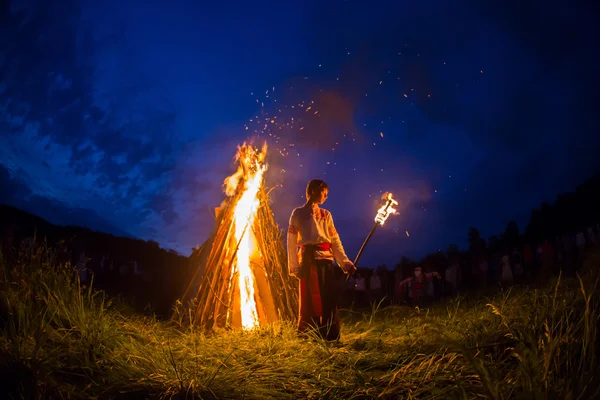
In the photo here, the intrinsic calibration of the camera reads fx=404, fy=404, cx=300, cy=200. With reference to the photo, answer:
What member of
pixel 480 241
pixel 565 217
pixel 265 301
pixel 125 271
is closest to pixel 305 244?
pixel 265 301

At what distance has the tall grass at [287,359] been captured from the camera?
2121 mm

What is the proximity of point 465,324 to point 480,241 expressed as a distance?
121 ft

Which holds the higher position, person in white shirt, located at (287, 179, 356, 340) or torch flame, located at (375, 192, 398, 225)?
torch flame, located at (375, 192, 398, 225)

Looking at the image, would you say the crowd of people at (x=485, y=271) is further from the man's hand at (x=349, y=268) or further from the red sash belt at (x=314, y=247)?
the red sash belt at (x=314, y=247)

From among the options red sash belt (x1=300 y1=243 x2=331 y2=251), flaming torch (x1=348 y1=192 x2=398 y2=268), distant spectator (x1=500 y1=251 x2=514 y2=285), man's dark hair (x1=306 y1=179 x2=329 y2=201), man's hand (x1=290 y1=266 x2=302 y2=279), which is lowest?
distant spectator (x1=500 y1=251 x2=514 y2=285)

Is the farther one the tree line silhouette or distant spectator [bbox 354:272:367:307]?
distant spectator [bbox 354:272:367:307]

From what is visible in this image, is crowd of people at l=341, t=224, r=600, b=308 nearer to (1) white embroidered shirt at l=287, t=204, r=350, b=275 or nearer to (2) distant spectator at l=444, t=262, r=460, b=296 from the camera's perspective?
(2) distant spectator at l=444, t=262, r=460, b=296

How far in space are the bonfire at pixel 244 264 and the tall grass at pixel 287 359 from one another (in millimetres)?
1125

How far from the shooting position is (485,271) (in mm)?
12320

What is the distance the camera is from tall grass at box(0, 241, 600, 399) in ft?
6.96

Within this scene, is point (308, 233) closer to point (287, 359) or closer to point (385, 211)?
point (385, 211)

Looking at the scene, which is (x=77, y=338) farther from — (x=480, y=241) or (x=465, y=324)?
(x=480, y=241)

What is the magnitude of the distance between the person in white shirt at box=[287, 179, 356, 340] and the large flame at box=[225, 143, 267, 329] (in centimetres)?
113

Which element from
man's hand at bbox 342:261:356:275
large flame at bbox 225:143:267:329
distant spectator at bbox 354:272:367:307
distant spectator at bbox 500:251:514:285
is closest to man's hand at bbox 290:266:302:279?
man's hand at bbox 342:261:356:275
